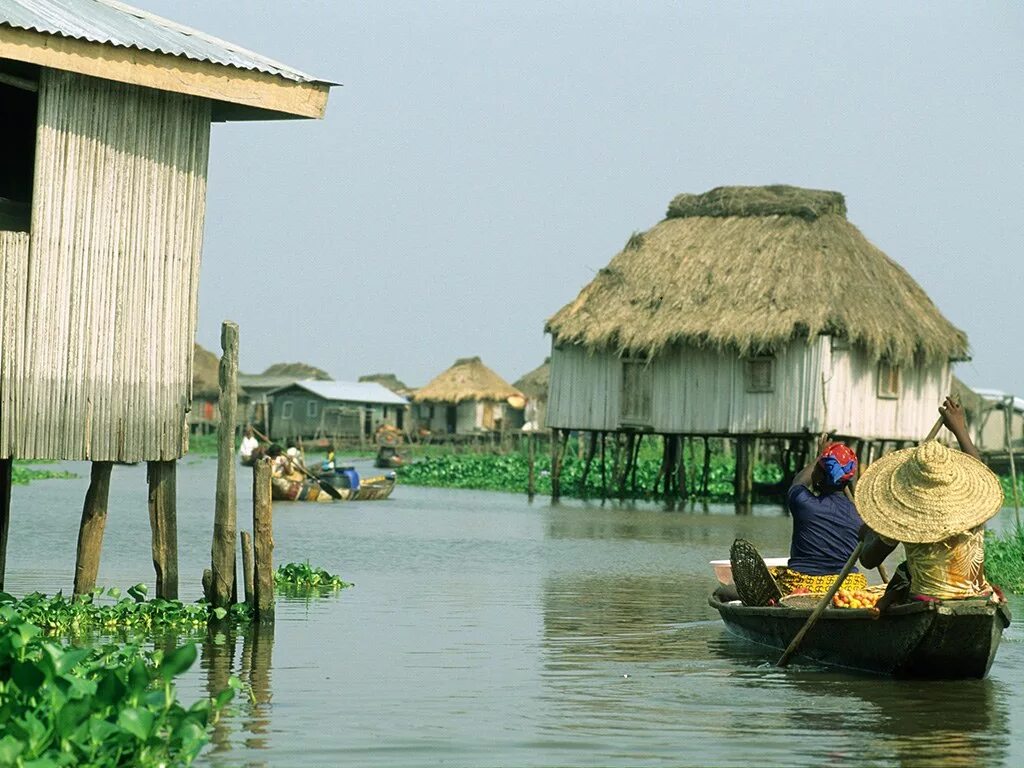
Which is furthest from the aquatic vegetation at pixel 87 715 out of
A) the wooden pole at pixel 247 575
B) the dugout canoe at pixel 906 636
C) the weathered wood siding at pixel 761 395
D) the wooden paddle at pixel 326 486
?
the wooden paddle at pixel 326 486

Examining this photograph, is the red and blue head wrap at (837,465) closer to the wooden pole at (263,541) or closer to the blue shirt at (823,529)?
the blue shirt at (823,529)

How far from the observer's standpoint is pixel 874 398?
32.8m

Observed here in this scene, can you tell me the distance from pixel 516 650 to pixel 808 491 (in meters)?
2.47

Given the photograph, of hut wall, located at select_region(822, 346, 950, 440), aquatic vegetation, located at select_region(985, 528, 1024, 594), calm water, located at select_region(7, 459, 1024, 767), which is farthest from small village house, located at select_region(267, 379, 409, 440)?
aquatic vegetation, located at select_region(985, 528, 1024, 594)

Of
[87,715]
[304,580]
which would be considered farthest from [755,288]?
[87,715]

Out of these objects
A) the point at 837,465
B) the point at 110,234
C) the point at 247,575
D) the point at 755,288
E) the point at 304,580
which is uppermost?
the point at 755,288

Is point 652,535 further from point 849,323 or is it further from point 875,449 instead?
point 875,449

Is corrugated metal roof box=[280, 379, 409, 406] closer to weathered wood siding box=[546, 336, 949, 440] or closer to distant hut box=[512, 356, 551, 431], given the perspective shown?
distant hut box=[512, 356, 551, 431]

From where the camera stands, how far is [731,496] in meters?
36.2

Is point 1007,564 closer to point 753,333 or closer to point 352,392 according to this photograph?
point 753,333

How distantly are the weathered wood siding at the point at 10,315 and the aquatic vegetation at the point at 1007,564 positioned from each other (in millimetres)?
10401

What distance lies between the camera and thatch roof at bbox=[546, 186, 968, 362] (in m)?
31.4

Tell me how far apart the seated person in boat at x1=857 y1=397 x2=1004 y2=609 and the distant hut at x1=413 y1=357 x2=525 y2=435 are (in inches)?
2278

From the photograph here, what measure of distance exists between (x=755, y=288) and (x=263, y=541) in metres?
21.3
